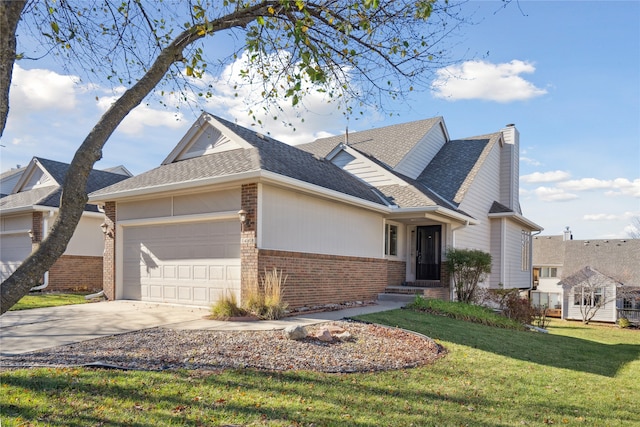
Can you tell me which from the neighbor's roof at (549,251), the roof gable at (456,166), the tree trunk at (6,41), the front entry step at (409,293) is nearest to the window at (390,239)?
the front entry step at (409,293)

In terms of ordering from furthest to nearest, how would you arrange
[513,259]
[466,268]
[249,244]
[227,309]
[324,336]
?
[513,259] < [466,268] < [249,244] < [227,309] < [324,336]

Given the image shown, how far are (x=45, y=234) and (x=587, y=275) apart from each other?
31.5 metres

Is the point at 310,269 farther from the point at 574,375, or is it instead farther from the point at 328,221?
the point at 574,375

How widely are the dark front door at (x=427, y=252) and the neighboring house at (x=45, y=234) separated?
1264 cm

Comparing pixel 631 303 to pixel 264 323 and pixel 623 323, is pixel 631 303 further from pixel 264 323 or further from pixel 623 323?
pixel 264 323

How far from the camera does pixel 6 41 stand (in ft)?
11.5

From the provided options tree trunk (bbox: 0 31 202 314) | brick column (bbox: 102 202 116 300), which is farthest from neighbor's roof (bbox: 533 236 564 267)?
tree trunk (bbox: 0 31 202 314)

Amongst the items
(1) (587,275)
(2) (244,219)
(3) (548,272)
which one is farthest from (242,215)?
(3) (548,272)

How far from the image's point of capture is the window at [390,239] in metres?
16.3

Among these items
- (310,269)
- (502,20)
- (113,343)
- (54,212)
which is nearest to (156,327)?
(113,343)

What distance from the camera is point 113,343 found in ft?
23.0

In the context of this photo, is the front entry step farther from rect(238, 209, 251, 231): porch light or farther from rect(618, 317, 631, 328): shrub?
rect(618, 317, 631, 328): shrub

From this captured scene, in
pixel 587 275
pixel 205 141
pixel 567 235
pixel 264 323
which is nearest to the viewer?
pixel 264 323

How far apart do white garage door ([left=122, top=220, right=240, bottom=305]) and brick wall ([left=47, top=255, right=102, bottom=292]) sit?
5.66 m
